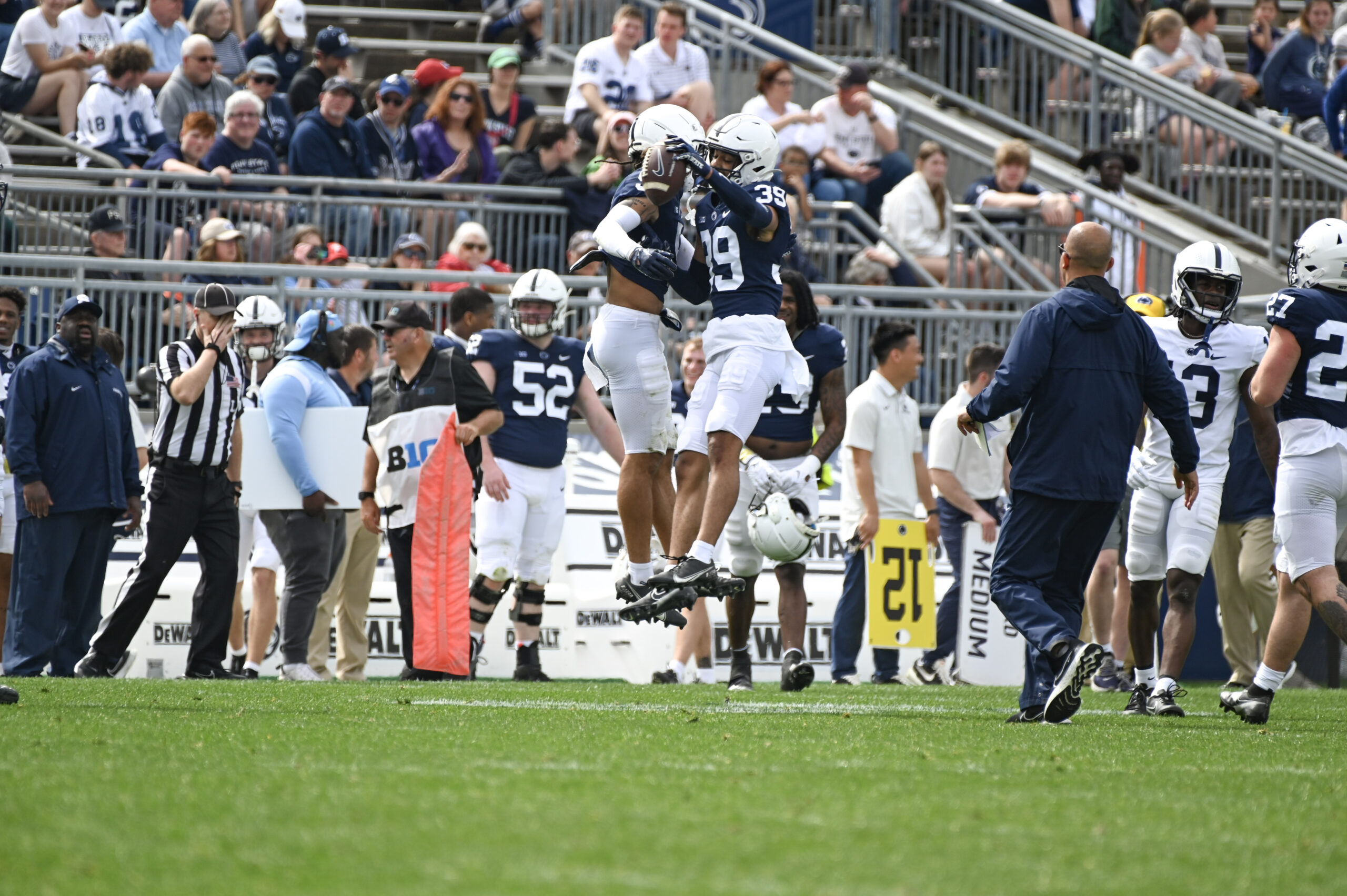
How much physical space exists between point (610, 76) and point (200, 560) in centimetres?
754

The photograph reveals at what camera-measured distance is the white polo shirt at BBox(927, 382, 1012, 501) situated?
450 inches

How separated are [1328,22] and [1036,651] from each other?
14063 millimetres

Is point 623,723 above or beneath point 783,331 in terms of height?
beneath

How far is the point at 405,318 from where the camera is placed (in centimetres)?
1023

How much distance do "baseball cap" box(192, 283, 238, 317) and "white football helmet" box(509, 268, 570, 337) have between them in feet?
5.92

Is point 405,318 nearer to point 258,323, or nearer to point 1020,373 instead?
point 258,323

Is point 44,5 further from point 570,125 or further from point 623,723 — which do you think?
point 623,723

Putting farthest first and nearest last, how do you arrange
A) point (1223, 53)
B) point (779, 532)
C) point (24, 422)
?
1. point (1223, 53)
2. point (24, 422)
3. point (779, 532)

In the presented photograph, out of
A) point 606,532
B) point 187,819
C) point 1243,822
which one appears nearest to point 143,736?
point 187,819

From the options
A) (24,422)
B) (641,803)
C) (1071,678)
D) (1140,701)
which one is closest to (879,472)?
(1140,701)

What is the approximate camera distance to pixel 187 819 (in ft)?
13.1

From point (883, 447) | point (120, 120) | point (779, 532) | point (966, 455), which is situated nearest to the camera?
point (779, 532)

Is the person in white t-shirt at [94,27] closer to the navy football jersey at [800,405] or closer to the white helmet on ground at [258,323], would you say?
the white helmet on ground at [258,323]

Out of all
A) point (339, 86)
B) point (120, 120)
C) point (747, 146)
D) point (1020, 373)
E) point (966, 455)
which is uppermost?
point (339, 86)
